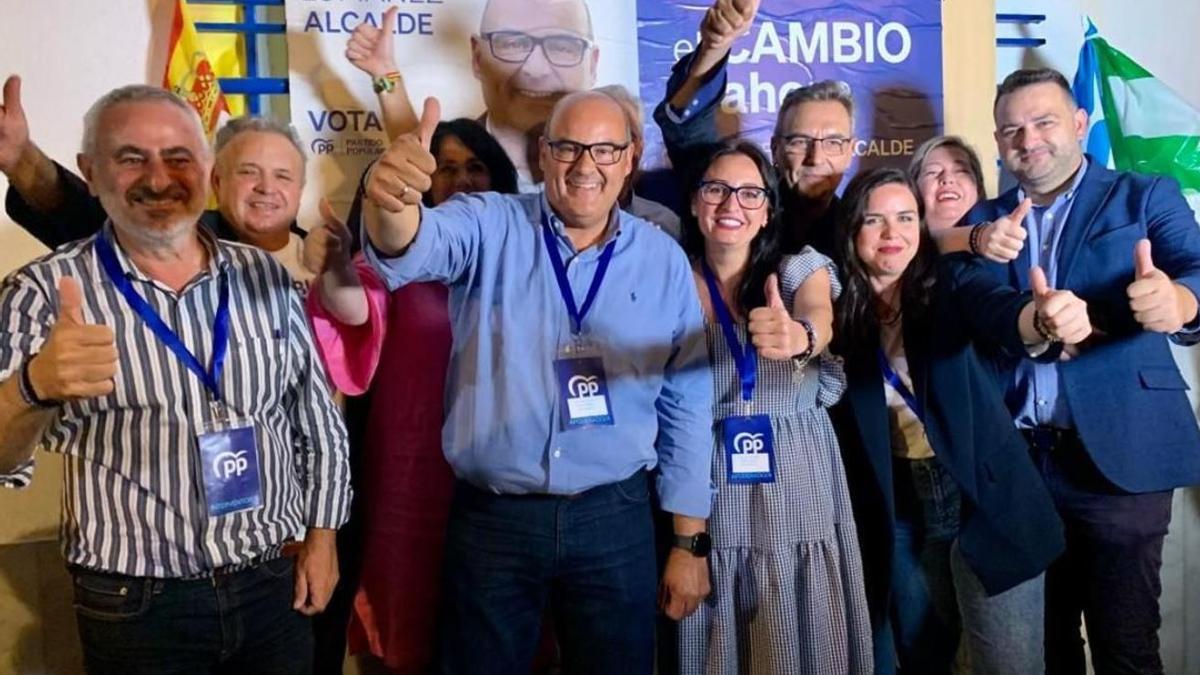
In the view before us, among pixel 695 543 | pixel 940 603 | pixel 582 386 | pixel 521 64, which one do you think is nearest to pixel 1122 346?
pixel 940 603

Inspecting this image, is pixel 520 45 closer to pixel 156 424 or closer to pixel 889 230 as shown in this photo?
pixel 889 230

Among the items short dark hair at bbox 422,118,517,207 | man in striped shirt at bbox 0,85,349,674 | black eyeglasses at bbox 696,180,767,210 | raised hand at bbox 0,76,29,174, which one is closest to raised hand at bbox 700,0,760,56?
black eyeglasses at bbox 696,180,767,210

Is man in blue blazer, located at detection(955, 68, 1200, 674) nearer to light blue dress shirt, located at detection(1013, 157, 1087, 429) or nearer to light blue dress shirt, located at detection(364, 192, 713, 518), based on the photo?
light blue dress shirt, located at detection(1013, 157, 1087, 429)

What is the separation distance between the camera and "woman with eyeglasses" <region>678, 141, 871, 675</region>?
1.97m

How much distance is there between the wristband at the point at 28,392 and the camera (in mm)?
1347

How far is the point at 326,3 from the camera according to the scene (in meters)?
2.41

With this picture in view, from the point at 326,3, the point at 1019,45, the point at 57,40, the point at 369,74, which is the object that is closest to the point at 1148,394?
the point at 1019,45

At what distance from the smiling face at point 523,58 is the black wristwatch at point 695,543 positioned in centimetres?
125

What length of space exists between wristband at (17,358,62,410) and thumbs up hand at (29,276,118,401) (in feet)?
0.05

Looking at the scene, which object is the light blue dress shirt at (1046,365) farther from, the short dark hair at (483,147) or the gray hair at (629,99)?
the short dark hair at (483,147)

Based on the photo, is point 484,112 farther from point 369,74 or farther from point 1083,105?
point 1083,105

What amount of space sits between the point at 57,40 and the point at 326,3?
0.71 meters

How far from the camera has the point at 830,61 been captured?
2.73 metres

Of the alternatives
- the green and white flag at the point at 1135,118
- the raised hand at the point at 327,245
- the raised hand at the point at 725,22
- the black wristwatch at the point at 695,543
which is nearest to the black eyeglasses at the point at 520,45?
the raised hand at the point at 725,22
